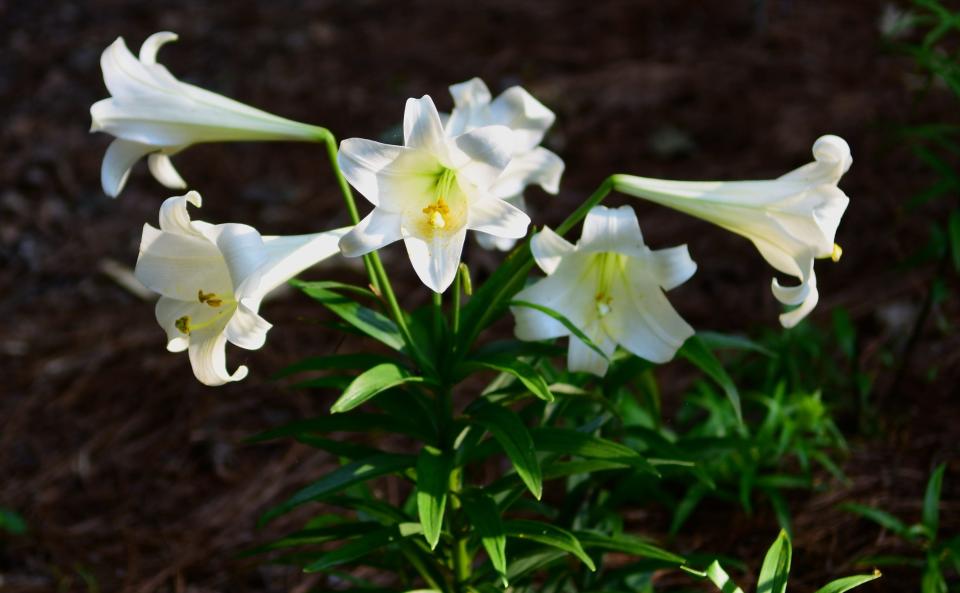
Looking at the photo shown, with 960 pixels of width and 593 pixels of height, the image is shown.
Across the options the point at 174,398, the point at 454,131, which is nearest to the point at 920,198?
the point at 454,131

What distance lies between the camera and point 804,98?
3.90m

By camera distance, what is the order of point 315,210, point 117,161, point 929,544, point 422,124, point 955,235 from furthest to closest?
point 315,210, point 955,235, point 929,544, point 117,161, point 422,124

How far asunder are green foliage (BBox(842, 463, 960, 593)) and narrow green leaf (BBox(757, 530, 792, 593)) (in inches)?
21.9

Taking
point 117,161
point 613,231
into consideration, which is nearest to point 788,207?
point 613,231

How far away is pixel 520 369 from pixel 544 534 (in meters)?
0.31

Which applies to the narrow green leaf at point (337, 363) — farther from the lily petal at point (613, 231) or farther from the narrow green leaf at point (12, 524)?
the narrow green leaf at point (12, 524)

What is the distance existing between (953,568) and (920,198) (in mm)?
925

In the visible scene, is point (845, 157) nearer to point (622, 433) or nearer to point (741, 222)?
point (741, 222)

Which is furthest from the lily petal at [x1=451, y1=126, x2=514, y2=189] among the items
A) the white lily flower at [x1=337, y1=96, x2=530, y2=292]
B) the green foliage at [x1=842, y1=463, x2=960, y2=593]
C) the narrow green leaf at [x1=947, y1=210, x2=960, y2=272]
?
the narrow green leaf at [x1=947, y1=210, x2=960, y2=272]

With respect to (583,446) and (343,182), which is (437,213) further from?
(583,446)

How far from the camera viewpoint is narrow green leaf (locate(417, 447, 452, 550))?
147 cm

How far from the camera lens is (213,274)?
5.08 ft

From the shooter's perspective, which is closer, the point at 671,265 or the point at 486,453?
the point at 671,265

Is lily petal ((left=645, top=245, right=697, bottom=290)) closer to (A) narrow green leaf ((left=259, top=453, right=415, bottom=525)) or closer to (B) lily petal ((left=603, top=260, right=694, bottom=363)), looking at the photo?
(B) lily petal ((left=603, top=260, right=694, bottom=363))
